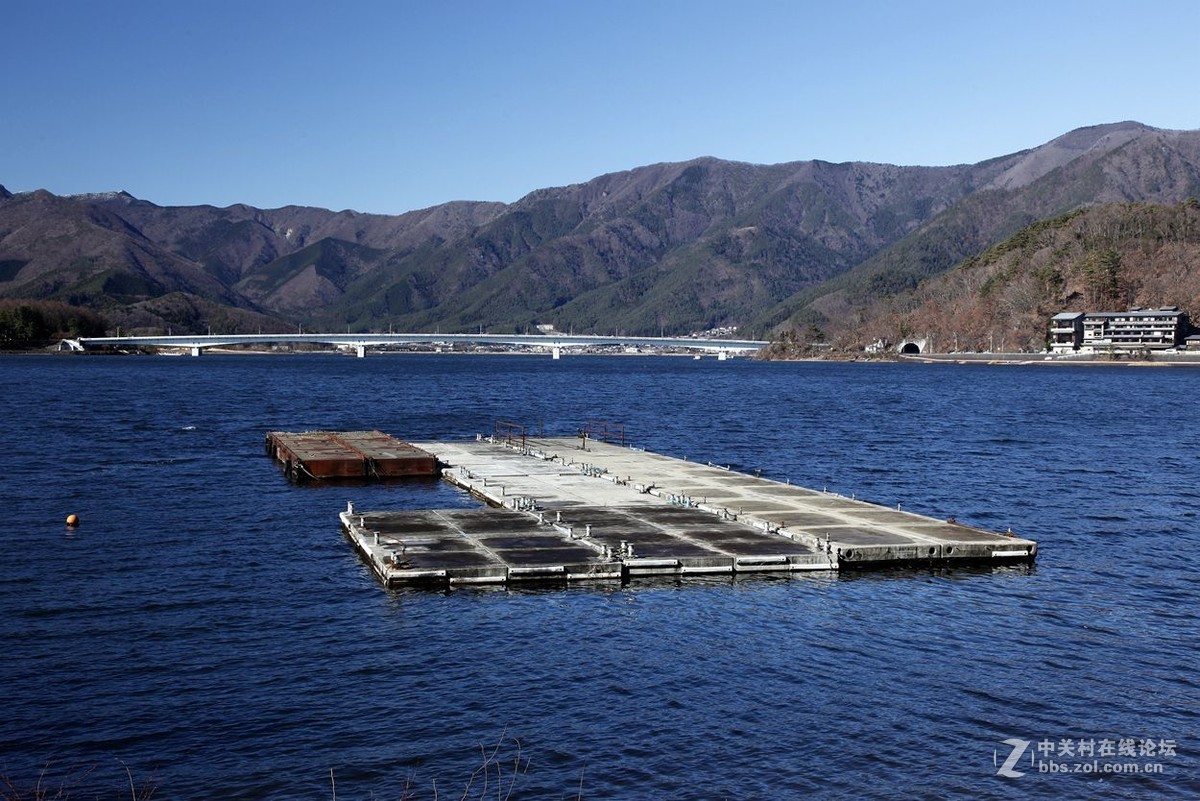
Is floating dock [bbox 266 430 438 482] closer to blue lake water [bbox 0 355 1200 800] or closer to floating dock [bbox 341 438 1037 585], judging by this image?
floating dock [bbox 341 438 1037 585]

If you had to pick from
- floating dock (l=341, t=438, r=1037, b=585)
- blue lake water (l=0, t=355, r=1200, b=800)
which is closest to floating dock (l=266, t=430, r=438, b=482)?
floating dock (l=341, t=438, r=1037, b=585)

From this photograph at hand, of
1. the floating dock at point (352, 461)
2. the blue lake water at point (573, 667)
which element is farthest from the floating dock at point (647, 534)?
the floating dock at point (352, 461)

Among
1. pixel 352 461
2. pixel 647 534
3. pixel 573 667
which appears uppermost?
pixel 352 461

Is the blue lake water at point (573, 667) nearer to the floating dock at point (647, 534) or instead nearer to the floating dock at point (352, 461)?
the floating dock at point (647, 534)

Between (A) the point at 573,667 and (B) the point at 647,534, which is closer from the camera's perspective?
(A) the point at 573,667

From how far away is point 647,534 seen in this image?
48.4 meters

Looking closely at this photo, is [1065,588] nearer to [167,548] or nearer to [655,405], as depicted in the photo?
[167,548]

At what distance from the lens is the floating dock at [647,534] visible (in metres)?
42.6

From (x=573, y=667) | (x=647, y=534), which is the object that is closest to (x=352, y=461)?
(x=647, y=534)

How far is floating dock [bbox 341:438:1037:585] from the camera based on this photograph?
140 ft

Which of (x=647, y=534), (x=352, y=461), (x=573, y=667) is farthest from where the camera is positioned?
(x=352, y=461)

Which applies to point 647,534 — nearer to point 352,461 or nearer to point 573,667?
point 573,667

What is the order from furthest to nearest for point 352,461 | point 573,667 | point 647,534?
point 352,461, point 647,534, point 573,667

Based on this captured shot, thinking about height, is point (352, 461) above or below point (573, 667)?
above
